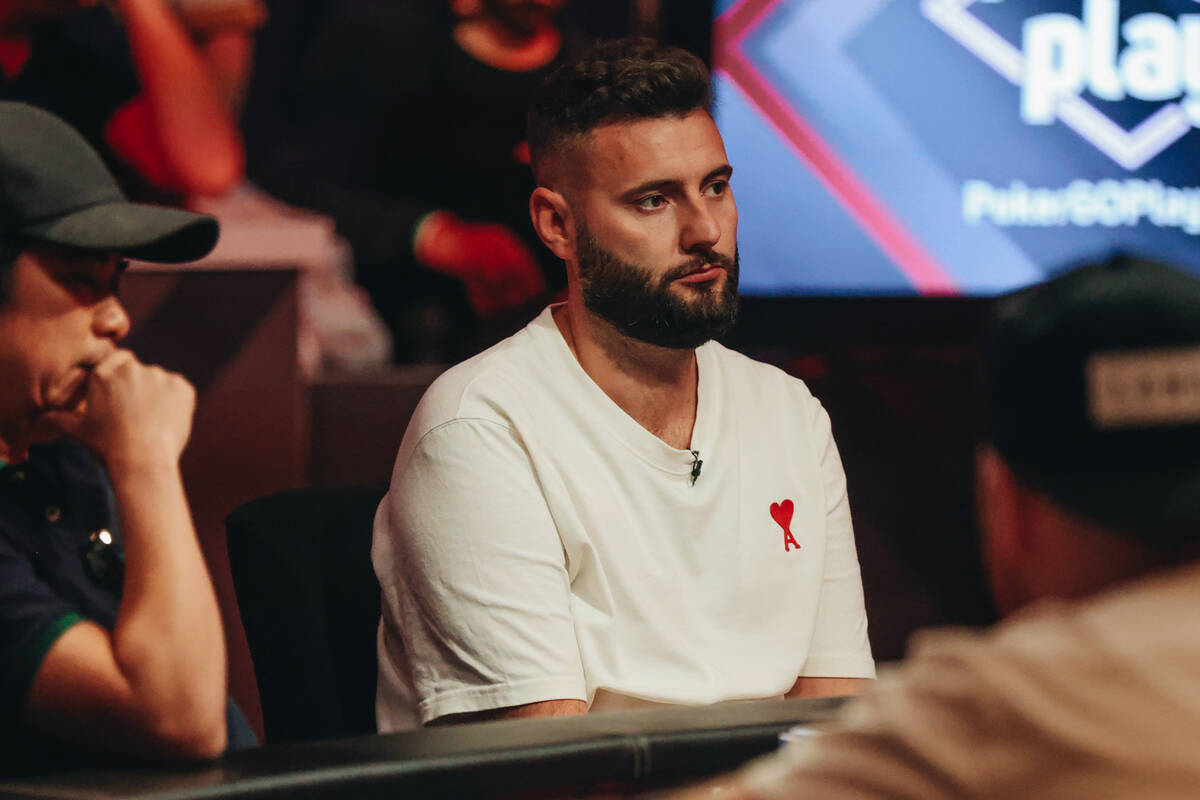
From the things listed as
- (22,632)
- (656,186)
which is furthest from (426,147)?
(22,632)

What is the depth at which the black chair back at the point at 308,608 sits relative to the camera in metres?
1.54

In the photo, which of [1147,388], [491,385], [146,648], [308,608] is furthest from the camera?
[491,385]

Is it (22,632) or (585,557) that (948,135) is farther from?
(22,632)

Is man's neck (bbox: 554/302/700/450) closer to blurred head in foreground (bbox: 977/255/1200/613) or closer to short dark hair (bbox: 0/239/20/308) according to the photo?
short dark hair (bbox: 0/239/20/308)

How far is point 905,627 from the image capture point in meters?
3.22

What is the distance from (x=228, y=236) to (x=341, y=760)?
2.29 metres

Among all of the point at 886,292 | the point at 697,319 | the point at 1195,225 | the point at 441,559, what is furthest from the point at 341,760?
the point at 1195,225

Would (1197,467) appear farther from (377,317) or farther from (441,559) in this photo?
(377,317)

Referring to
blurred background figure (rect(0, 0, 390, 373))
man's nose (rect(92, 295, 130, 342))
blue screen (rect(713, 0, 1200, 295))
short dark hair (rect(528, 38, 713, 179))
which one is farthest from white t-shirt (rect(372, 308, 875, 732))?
blurred background figure (rect(0, 0, 390, 373))

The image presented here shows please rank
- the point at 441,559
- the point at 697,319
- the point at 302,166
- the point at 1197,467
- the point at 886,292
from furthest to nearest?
the point at 302,166 → the point at 886,292 → the point at 697,319 → the point at 441,559 → the point at 1197,467

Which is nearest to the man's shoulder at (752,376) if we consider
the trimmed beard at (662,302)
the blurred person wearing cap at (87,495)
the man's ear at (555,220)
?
the trimmed beard at (662,302)

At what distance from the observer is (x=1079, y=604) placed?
83 centimetres

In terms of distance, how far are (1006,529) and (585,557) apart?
0.83 meters

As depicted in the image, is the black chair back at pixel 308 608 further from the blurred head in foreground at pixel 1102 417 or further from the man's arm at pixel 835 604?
the blurred head in foreground at pixel 1102 417
